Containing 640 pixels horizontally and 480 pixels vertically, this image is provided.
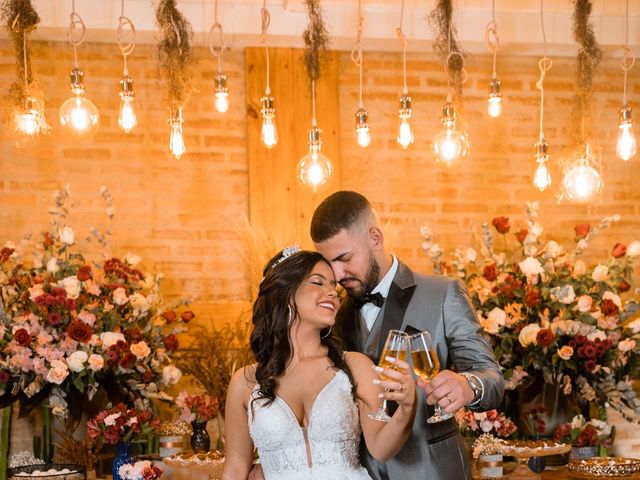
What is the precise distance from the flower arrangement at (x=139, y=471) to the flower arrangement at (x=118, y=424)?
19 centimetres

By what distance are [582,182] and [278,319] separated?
1931 mm

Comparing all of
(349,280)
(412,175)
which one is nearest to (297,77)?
(412,175)

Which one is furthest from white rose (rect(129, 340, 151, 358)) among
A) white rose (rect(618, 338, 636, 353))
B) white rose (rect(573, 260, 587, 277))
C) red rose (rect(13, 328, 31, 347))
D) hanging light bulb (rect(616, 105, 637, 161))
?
hanging light bulb (rect(616, 105, 637, 161))

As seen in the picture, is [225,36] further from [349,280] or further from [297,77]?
[349,280]

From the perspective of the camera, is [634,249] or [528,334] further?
[634,249]

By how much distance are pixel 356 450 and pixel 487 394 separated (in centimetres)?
48

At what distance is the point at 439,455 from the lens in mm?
3199

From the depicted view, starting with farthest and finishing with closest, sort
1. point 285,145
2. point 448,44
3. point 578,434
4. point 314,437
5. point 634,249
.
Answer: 1. point 285,145
2. point 634,249
3. point 448,44
4. point 578,434
5. point 314,437

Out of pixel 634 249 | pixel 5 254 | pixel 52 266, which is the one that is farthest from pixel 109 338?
pixel 634 249

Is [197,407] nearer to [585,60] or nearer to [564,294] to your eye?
[564,294]

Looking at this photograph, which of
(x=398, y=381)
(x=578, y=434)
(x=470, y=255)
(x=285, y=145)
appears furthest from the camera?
(x=285, y=145)

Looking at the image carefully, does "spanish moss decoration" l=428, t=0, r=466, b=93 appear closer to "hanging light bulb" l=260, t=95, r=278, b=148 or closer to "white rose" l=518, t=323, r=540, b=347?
"hanging light bulb" l=260, t=95, r=278, b=148

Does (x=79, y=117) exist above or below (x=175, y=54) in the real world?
below

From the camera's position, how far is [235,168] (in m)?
5.53
